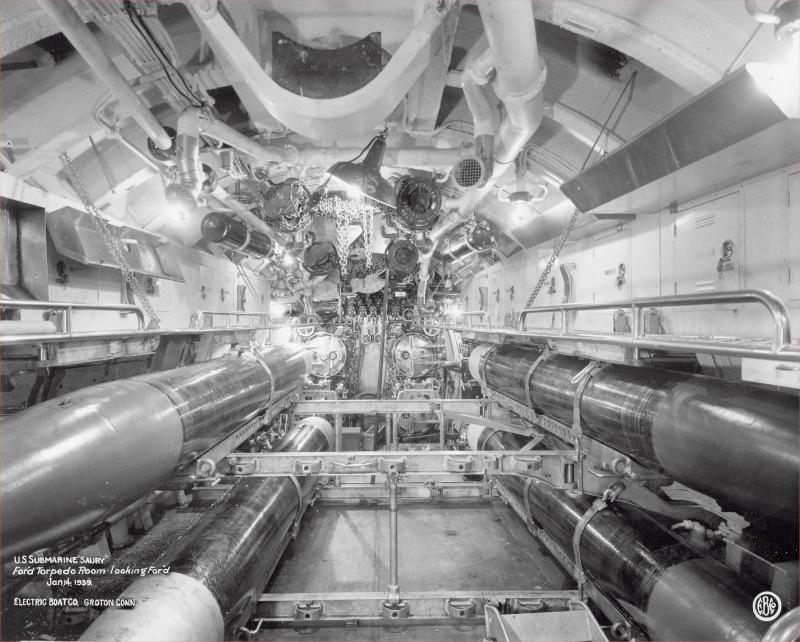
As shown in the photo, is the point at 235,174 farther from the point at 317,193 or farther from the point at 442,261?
the point at 442,261

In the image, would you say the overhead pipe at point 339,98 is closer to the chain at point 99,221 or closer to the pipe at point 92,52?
the pipe at point 92,52

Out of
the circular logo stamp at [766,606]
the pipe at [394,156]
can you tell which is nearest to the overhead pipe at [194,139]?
the pipe at [394,156]

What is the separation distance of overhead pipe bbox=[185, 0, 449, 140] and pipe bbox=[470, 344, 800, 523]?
2.61 m

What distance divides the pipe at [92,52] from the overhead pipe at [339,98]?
768 mm

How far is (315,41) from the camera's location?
388cm

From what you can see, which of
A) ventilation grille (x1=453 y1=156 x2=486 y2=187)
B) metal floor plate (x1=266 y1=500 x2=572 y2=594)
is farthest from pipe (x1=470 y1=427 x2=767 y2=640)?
ventilation grille (x1=453 y1=156 x2=486 y2=187)

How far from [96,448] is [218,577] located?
53.3 inches

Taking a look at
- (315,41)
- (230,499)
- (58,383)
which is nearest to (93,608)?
(230,499)

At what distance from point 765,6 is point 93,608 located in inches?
250

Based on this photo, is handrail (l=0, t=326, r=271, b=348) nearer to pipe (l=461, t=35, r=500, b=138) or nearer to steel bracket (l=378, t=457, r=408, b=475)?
steel bracket (l=378, t=457, r=408, b=475)

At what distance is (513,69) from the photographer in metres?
2.81

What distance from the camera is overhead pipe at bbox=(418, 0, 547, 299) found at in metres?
2.33

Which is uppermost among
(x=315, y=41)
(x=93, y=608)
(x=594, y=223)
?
Result: (x=315, y=41)

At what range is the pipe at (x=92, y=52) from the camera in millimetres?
2559
